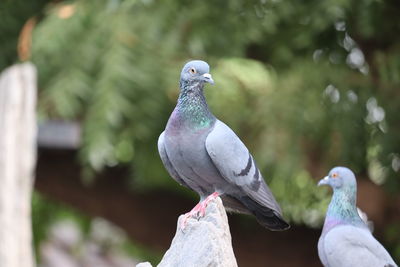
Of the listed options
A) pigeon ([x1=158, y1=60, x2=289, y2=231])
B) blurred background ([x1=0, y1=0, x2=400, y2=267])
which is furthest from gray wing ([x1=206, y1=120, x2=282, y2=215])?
blurred background ([x1=0, y1=0, x2=400, y2=267])

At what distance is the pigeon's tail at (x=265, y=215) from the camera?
8.00ft

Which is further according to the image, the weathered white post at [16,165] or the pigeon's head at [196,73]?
the weathered white post at [16,165]

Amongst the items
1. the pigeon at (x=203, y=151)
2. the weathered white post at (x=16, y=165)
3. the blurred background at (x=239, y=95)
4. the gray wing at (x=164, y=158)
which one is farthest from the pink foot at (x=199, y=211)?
the weathered white post at (x=16, y=165)

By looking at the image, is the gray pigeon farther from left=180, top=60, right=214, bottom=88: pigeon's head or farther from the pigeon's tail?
left=180, top=60, right=214, bottom=88: pigeon's head

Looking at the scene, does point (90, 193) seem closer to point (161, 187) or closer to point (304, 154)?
point (161, 187)

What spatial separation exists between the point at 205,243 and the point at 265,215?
1.14 ft

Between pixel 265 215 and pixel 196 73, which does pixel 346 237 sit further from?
pixel 196 73

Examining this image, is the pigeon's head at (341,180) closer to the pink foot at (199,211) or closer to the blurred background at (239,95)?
the pink foot at (199,211)

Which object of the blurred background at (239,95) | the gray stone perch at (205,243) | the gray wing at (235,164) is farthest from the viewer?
the blurred background at (239,95)

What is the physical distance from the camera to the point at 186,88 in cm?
235

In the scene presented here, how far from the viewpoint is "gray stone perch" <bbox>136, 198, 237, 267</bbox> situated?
212 cm

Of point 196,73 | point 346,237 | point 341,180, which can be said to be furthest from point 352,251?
point 196,73

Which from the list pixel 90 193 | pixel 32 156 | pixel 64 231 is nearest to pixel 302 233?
pixel 90 193

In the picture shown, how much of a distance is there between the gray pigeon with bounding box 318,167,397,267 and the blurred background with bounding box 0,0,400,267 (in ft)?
5.32
